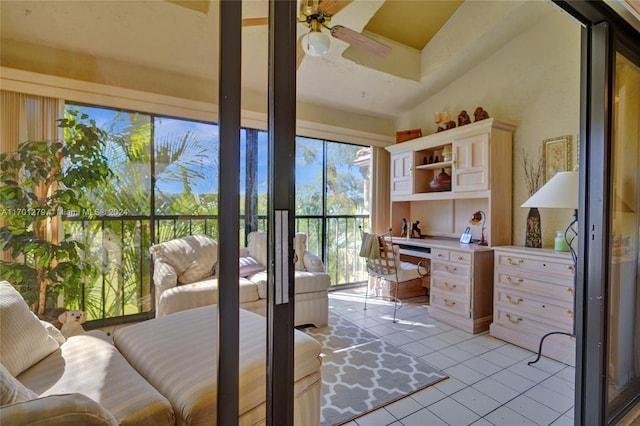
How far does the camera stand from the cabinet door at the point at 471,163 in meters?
3.19

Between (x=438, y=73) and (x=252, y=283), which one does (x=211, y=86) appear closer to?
(x=252, y=283)

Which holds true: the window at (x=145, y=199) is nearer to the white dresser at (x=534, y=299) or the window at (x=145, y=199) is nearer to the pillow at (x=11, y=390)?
the pillow at (x=11, y=390)

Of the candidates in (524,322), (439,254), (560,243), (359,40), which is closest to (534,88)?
(560,243)

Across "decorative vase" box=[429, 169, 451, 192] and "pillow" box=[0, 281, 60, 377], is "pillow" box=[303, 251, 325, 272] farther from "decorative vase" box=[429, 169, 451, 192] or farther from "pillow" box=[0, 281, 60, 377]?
"pillow" box=[0, 281, 60, 377]

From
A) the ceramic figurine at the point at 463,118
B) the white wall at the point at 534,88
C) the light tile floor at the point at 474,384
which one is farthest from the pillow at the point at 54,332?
the ceramic figurine at the point at 463,118

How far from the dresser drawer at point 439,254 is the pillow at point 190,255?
3.05 metres

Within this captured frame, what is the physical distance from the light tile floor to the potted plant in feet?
5.51

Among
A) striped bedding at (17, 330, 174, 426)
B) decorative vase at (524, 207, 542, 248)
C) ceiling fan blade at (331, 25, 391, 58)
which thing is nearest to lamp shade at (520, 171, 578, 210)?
decorative vase at (524, 207, 542, 248)

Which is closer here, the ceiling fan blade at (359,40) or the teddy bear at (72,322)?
the teddy bear at (72,322)

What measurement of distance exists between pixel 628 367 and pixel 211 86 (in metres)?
2.70

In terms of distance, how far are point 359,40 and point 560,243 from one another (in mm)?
2541

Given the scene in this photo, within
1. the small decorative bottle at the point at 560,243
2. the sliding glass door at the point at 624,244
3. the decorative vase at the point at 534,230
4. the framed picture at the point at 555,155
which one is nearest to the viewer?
the sliding glass door at the point at 624,244

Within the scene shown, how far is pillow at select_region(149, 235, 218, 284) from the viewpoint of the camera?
2.33 feet

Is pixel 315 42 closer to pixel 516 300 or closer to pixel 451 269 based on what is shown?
pixel 451 269
